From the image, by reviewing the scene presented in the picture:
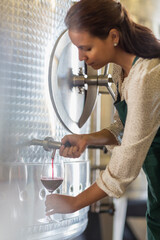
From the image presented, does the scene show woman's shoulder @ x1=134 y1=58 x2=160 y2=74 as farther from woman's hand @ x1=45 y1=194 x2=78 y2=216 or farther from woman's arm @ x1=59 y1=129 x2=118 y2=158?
woman's hand @ x1=45 y1=194 x2=78 y2=216

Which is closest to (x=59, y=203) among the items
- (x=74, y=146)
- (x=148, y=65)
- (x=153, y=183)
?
(x=74, y=146)

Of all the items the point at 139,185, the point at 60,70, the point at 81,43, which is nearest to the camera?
the point at 81,43

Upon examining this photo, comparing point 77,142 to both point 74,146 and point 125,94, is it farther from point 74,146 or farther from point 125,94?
point 125,94

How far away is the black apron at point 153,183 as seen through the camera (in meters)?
1.21

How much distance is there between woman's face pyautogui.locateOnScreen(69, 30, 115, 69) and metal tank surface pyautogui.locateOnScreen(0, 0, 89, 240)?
0.23 meters

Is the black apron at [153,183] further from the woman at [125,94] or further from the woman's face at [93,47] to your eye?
the woman's face at [93,47]

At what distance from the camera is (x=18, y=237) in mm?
1266

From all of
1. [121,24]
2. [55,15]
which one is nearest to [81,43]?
[121,24]

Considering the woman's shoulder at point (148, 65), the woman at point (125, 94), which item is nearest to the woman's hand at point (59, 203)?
the woman at point (125, 94)

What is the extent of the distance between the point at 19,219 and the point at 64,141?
313 mm

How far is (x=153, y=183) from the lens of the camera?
48.3 inches

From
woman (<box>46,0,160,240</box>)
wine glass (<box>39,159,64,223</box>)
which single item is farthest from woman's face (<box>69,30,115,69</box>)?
wine glass (<box>39,159,64,223</box>)

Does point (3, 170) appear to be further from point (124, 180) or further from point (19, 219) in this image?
point (124, 180)

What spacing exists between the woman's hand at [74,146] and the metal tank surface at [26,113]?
6.6 inches
